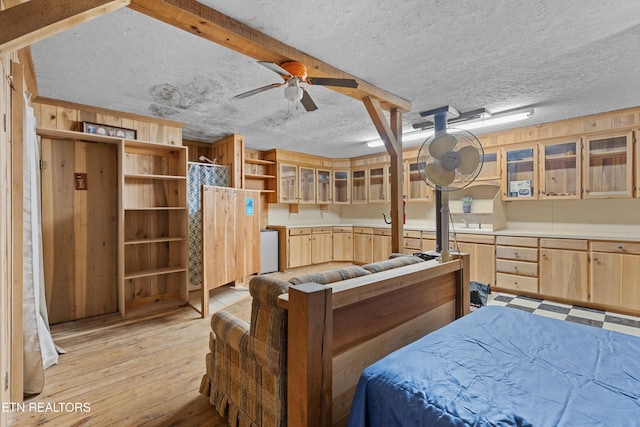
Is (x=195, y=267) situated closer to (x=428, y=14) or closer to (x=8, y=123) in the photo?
(x=8, y=123)

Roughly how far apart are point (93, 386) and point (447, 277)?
2.58m

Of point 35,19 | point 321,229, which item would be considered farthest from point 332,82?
point 321,229

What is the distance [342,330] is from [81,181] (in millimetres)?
3468

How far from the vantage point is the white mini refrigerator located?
5400mm

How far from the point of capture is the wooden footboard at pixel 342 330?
45.8 inches

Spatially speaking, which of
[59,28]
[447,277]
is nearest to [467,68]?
[447,277]

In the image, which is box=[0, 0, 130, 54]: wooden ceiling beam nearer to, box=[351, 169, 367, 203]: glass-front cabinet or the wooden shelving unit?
the wooden shelving unit

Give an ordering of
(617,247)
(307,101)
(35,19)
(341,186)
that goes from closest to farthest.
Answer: (35,19)
(307,101)
(617,247)
(341,186)

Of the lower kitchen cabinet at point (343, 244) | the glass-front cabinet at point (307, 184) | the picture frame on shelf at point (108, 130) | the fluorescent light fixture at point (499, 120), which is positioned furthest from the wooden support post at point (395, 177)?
the lower kitchen cabinet at point (343, 244)

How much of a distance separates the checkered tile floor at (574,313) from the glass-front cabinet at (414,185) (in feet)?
6.68

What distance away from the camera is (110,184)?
136 inches

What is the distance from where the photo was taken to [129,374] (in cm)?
222

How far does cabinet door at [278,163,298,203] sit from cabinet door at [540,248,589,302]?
411 cm

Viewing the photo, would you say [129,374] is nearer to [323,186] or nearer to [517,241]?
[517,241]
